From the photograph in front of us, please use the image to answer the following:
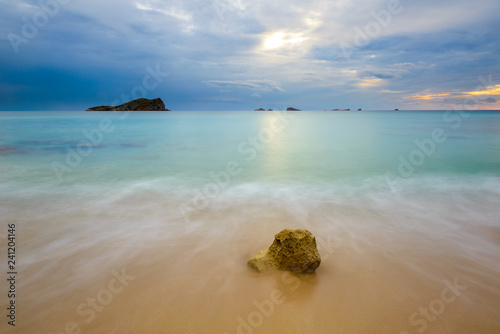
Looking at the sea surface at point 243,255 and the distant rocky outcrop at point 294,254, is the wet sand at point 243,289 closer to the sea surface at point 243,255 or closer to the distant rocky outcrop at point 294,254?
the sea surface at point 243,255

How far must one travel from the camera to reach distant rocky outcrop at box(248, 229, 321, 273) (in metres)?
3.60

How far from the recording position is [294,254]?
11.9 ft

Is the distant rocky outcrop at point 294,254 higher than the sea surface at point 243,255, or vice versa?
the distant rocky outcrop at point 294,254

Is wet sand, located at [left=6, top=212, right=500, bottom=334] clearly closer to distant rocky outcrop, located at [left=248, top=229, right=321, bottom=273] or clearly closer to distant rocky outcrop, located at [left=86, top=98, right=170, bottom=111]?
distant rocky outcrop, located at [left=248, top=229, right=321, bottom=273]

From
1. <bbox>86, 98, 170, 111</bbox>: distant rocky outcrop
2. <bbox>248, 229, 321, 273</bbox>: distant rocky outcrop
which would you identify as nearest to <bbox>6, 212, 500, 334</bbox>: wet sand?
<bbox>248, 229, 321, 273</bbox>: distant rocky outcrop

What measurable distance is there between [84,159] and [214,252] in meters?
12.4

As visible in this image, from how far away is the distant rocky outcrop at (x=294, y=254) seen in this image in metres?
3.60

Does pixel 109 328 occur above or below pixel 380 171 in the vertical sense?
above

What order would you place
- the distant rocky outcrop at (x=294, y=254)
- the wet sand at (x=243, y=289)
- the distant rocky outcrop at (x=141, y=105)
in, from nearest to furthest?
the wet sand at (x=243, y=289) → the distant rocky outcrop at (x=294, y=254) → the distant rocky outcrop at (x=141, y=105)

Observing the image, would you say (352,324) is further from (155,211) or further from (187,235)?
(155,211)

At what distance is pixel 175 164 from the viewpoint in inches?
494

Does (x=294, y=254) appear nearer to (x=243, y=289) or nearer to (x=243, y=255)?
(x=243, y=289)

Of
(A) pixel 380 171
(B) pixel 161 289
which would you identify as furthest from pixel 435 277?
(A) pixel 380 171

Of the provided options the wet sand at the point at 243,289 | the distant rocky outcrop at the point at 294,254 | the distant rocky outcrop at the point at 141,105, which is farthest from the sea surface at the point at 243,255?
the distant rocky outcrop at the point at 141,105
